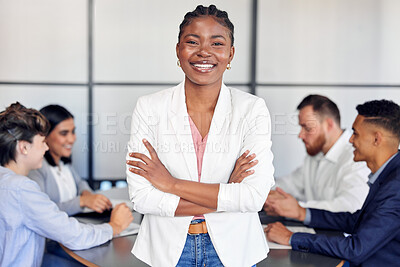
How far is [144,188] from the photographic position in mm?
1449

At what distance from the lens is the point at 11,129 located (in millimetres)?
1998

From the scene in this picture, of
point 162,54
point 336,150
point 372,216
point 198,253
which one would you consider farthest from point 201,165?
point 162,54

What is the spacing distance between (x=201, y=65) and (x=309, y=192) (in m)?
1.85

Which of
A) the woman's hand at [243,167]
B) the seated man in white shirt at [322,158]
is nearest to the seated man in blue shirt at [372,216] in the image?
the seated man in white shirt at [322,158]

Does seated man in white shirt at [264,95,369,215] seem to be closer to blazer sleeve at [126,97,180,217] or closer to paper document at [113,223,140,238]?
paper document at [113,223,140,238]

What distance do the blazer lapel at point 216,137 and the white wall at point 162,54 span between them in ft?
8.74

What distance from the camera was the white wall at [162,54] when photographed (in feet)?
13.2

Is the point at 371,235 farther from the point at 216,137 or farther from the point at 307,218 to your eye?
the point at 216,137

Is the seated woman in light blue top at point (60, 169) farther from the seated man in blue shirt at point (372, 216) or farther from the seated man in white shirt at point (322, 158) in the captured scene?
the seated man in white shirt at point (322, 158)

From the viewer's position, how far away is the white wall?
4031 mm

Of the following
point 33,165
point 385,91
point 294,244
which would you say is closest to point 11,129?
point 33,165

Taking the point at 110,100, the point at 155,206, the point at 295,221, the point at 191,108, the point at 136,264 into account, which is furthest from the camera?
the point at 110,100

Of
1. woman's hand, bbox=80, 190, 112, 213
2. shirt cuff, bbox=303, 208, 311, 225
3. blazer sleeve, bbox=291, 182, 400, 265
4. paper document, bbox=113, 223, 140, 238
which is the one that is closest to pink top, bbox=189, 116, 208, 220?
blazer sleeve, bbox=291, 182, 400, 265

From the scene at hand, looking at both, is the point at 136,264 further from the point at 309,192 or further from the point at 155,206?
the point at 309,192
